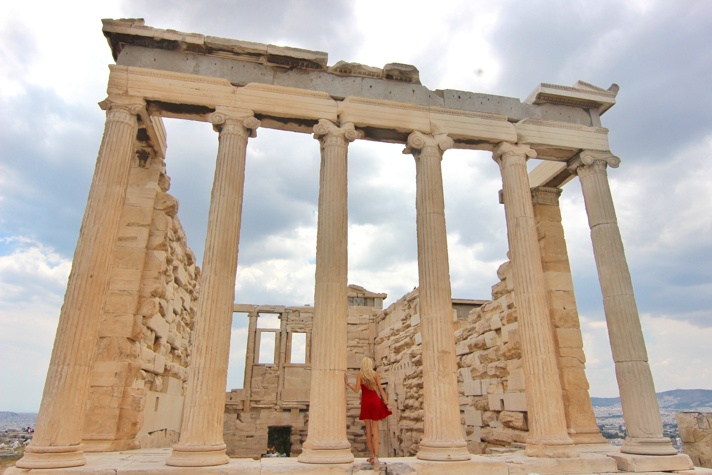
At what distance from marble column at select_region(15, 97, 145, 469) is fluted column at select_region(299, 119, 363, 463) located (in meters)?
3.97

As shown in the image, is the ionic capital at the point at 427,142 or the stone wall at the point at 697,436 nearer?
the stone wall at the point at 697,436

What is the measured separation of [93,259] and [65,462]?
3.48 m

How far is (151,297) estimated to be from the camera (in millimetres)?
10945

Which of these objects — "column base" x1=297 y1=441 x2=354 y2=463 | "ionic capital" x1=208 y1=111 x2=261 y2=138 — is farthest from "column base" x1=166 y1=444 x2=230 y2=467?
"ionic capital" x1=208 y1=111 x2=261 y2=138

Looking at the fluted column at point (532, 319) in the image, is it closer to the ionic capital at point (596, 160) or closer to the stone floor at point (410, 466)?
the stone floor at point (410, 466)

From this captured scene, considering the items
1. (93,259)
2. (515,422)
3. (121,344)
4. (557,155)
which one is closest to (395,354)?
(515,422)

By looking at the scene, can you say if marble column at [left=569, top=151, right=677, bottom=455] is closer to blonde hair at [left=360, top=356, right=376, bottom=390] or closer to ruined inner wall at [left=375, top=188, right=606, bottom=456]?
ruined inner wall at [left=375, top=188, right=606, bottom=456]

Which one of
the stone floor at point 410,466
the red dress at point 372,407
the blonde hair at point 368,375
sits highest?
the blonde hair at point 368,375

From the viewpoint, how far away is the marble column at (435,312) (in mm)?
9273

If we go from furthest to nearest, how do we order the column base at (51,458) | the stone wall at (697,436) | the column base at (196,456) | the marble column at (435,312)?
the stone wall at (697,436), the marble column at (435,312), the column base at (196,456), the column base at (51,458)

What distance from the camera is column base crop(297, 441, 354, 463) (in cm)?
842

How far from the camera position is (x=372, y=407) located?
337 inches

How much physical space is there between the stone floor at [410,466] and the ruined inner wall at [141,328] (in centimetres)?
79

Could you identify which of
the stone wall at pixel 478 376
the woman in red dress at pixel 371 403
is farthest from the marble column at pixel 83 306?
the stone wall at pixel 478 376
